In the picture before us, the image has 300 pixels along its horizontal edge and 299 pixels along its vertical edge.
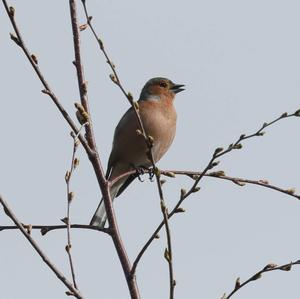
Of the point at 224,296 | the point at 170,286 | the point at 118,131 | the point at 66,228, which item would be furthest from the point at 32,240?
the point at 118,131

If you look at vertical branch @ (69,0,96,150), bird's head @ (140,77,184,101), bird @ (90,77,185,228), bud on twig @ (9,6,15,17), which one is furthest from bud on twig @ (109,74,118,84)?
bird's head @ (140,77,184,101)

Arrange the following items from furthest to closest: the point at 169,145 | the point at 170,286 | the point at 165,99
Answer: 1. the point at 165,99
2. the point at 169,145
3. the point at 170,286

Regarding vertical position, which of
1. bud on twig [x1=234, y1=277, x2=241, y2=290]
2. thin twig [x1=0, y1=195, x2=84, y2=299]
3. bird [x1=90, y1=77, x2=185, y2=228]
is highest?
bird [x1=90, y1=77, x2=185, y2=228]

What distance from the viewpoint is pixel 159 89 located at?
8.50 meters

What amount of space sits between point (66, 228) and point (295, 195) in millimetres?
1206

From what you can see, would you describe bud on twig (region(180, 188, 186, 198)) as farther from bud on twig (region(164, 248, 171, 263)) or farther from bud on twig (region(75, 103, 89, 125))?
bud on twig (region(75, 103, 89, 125))

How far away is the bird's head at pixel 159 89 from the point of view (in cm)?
834

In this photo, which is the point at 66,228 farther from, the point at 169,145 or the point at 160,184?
the point at 169,145

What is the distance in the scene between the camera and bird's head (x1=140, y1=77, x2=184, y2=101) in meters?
8.34

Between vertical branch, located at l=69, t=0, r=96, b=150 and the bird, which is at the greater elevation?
the bird

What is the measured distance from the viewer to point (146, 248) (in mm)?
2951

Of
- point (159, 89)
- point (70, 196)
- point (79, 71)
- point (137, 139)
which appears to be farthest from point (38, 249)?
point (159, 89)

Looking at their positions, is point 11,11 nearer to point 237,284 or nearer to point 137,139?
point 237,284

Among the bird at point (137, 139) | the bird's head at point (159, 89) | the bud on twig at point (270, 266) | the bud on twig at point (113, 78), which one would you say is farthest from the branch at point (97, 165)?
A: the bird's head at point (159, 89)
